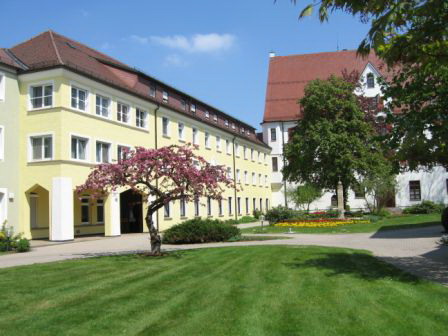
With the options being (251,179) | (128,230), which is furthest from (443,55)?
(251,179)

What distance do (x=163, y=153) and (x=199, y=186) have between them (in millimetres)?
1479

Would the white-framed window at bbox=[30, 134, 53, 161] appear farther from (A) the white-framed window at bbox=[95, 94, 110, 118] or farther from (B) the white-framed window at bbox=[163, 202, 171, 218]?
(B) the white-framed window at bbox=[163, 202, 171, 218]

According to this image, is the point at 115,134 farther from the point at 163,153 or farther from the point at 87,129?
the point at 163,153

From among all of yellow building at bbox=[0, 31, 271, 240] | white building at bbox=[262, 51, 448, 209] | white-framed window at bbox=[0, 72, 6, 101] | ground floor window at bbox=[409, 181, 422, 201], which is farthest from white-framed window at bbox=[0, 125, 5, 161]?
ground floor window at bbox=[409, 181, 422, 201]

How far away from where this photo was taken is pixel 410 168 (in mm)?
9609

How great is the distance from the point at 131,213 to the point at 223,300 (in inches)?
1045

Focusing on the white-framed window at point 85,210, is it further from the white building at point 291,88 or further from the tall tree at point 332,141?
the white building at point 291,88

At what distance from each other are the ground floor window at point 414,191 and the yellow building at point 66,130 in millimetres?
31075

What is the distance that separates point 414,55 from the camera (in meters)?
7.16

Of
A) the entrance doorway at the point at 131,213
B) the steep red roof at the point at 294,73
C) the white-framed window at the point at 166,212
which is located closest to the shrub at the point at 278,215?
the white-framed window at the point at 166,212

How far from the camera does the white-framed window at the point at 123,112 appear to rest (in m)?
30.6

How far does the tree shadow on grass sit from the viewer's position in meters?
9.98

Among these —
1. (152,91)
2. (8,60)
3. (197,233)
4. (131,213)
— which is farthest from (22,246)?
(152,91)

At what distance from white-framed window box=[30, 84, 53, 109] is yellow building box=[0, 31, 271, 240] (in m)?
0.06
